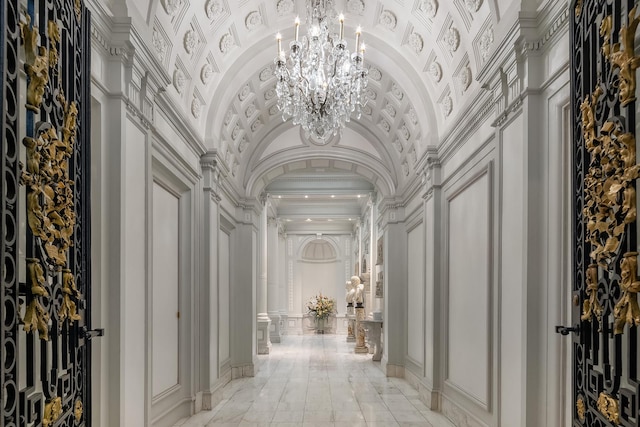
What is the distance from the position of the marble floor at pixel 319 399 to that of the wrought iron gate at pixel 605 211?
200 inches

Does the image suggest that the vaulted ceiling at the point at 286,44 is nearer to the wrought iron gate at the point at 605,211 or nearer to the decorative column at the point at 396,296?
the decorative column at the point at 396,296

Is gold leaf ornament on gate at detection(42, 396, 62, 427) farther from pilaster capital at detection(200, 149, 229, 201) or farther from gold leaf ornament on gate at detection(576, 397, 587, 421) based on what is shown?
pilaster capital at detection(200, 149, 229, 201)

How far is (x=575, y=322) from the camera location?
10.1ft

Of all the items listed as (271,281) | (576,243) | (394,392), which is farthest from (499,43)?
(271,281)

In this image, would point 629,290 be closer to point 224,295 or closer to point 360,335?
point 224,295

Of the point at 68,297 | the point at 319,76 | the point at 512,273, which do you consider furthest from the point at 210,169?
the point at 68,297

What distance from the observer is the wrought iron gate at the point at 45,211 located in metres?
2.32

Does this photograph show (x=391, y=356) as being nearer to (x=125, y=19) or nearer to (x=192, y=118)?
(x=192, y=118)

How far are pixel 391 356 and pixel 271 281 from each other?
908 centimetres

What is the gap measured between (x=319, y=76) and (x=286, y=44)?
2.34 m

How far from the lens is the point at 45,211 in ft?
8.79

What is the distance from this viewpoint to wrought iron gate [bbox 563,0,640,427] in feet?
8.09

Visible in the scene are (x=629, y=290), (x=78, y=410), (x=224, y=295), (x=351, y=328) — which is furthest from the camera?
(x=351, y=328)

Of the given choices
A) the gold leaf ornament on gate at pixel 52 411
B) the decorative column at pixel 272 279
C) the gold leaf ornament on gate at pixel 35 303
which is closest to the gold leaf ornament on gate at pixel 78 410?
the gold leaf ornament on gate at pixel 52 411
